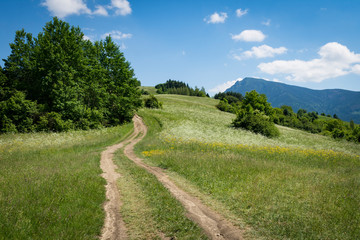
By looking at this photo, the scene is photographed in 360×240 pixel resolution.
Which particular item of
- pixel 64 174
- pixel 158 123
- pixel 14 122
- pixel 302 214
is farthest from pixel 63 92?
pixel 302 214

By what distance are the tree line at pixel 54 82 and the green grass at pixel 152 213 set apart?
29.1 meters

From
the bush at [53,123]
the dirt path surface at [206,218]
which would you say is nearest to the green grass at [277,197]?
the dirt path surface at [206,218]

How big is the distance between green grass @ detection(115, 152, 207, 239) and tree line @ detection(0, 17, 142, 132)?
2907 centimetres

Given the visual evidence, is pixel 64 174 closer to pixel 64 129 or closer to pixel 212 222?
pixel 212 222

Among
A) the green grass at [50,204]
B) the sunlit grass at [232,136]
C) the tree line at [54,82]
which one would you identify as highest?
the tree line at [54,82]

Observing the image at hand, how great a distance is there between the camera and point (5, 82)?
115ft

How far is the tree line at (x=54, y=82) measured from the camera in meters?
32.3

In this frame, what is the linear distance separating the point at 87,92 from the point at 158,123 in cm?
1640

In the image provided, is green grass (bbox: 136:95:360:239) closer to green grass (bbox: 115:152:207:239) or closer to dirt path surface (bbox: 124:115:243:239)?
dirt path surface (bbox: 124:115:243:239)

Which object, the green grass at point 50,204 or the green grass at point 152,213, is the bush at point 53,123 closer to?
the green grass at point 50,204

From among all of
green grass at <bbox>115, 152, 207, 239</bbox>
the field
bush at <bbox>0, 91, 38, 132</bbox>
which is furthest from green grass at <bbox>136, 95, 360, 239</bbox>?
bush at <bbox>0, 91, 38, 132</bbox>

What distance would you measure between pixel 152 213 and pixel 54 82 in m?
35.3

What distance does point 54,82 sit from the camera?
3322 centimetres

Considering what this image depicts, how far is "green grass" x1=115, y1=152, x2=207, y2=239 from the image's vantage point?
598cm
